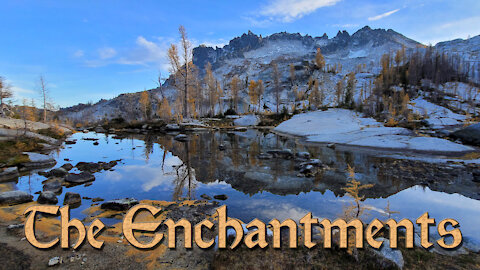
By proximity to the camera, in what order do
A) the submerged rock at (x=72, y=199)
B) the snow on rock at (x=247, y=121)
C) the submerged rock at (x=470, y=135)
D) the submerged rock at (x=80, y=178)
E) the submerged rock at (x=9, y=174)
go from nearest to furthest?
1. the submerged rock at (x=72, y=199)
2. the submerged rock at (x=80, y=178)
3. the submerged rock at (x=9, y=174)
4. the submerged rock at (x=470, y=135)
5. the snow on rock at (x=247, y=121)

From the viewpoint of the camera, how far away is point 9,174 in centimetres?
1052

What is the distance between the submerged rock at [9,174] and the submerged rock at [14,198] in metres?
4.14

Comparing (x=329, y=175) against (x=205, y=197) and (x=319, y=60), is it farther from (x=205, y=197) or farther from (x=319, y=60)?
(x=319, y=60)

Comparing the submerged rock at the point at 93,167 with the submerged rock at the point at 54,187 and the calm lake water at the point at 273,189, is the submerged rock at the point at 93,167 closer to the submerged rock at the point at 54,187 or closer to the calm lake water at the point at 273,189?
the calm lake water at the point at 273,189

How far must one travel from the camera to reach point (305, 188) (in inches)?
361

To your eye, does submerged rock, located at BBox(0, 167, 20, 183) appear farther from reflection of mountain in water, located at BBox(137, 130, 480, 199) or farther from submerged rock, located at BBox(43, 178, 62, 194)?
reflection of mountain in water, located at BBox(137, 130, 480, 199)

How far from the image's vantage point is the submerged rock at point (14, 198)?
688 cm

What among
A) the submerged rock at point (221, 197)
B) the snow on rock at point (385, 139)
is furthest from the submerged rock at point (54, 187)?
the snow on rock at point (385, 139)

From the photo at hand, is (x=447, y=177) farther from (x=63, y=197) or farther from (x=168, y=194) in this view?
(x=63, y=197)

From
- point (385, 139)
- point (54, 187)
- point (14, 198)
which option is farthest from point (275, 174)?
point (385, 139)

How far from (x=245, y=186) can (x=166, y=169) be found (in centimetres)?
533

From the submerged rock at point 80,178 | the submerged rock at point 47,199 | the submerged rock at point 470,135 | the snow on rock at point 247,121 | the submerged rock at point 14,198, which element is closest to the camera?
the submerged rock at point 14,198

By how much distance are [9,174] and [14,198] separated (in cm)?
524

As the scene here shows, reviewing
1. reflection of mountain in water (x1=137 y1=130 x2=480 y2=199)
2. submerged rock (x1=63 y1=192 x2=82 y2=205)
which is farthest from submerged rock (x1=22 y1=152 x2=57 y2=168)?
reflection of mountain in water (x1=137 y1=130 x2=480 y2=199)
